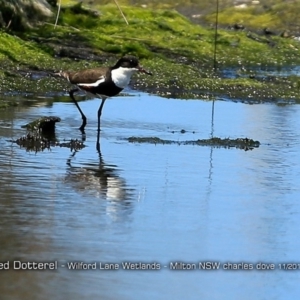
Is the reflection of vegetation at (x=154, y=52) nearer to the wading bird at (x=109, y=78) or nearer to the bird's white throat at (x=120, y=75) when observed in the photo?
the wading bird at (x=109, y=78)

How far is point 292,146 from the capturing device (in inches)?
487

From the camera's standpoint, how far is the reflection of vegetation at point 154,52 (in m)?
18.3

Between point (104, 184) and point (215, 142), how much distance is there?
9.86ft

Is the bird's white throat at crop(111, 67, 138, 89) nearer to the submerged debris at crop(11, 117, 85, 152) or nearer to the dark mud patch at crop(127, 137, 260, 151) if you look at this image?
the dark mud patch at crop(127, 137, 260, 151)

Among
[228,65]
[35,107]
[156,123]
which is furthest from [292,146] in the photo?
[228,65]

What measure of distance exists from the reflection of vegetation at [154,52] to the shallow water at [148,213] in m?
4.85

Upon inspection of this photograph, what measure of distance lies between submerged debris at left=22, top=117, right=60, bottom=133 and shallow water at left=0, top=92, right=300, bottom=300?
0.16 metres

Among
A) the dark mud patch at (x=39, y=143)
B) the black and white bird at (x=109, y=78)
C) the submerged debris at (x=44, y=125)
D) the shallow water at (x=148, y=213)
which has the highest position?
the black and white bird at (x=109, y=78)

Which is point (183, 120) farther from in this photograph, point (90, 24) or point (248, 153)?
point (90, 24)

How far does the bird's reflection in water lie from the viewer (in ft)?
28.3

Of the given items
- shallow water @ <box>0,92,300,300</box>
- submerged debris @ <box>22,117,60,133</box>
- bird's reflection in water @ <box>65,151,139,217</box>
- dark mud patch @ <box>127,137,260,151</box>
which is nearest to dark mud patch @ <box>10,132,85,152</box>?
shallow water @ <box>0,92,300,300</box>

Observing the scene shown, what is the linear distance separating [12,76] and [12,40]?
2.76 m

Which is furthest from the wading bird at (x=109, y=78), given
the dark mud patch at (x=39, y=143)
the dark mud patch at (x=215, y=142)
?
the dark mud patch at (x=39, y=143)

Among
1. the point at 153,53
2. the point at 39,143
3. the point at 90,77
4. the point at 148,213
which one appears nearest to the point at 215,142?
the point at 90,77
